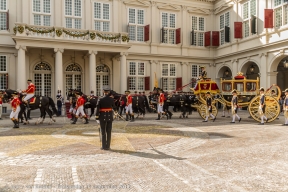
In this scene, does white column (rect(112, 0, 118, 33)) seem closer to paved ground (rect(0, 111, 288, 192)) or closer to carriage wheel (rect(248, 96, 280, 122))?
carriage wheel (rect(248, 96, 280, 122))

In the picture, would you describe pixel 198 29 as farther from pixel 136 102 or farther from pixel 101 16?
pixel 136 102

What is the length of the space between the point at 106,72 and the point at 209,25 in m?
11.6

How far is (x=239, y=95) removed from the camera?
15.4 metres

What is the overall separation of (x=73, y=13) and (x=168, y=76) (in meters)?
10.3

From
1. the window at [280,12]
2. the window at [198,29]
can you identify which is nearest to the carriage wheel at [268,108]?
the window at [280,12]

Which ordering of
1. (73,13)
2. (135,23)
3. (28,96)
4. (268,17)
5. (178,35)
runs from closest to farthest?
(28,96) → (268,17) → (73,13) → (135,23) → (178,35)

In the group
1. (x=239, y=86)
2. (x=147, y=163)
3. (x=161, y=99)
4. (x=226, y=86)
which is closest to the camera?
(x=147, y=163)

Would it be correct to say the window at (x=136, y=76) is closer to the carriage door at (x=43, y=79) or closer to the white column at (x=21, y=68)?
the carriage door at (x=43, y=79)

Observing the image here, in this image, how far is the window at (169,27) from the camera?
1026 inches

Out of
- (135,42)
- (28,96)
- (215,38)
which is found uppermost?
(215,38)

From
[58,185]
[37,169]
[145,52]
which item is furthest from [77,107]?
[145,52]

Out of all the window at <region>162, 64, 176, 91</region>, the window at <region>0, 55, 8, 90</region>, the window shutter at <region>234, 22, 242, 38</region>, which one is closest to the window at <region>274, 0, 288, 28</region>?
the window shutter at <region>234, 22, 242, 38</region>

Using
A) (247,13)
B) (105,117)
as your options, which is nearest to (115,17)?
(247,13)

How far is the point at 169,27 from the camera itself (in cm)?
2619
